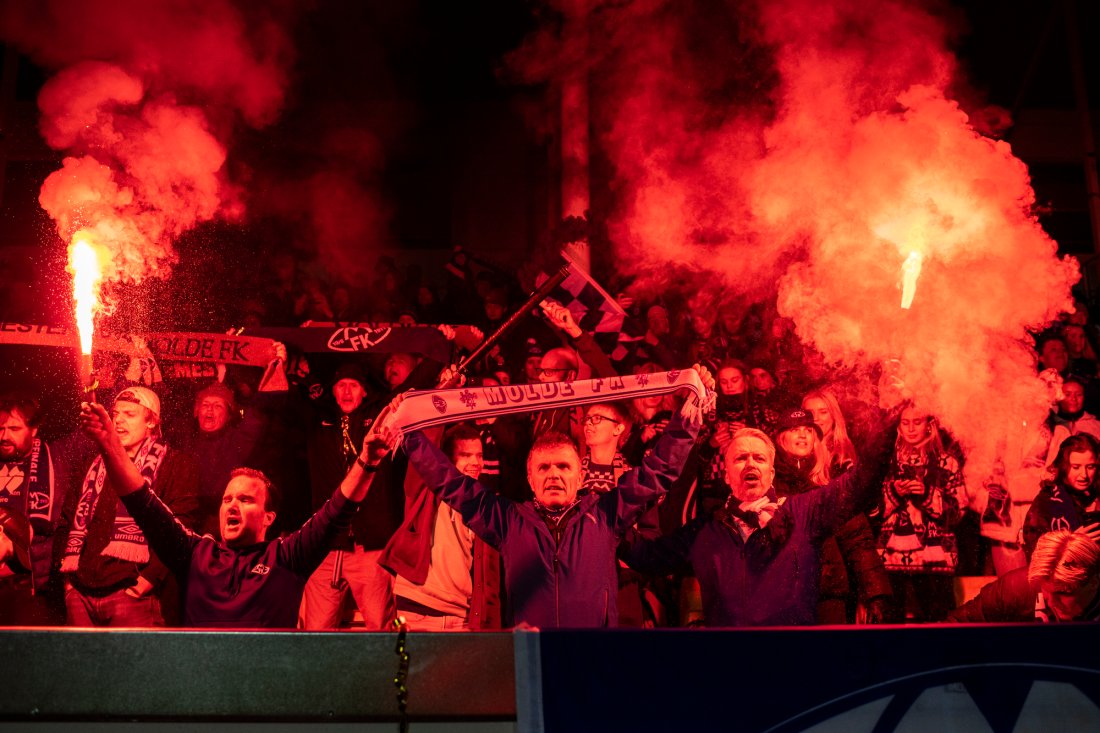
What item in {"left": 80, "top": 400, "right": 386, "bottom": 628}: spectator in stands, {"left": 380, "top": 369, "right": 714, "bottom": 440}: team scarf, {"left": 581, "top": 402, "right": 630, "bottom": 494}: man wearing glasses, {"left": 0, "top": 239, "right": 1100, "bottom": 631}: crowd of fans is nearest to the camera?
{"left": 0, "top": 239, "right": 1100, "bottom": 631}: crowd of fans

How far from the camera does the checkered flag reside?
5.53 metres

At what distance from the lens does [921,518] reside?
5.00 m

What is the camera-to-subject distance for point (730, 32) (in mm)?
6441

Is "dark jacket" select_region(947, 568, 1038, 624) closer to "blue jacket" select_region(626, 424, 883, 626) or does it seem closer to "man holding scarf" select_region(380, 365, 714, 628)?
Answer: "blue jacket" select_region(626, 424, 883, 626)

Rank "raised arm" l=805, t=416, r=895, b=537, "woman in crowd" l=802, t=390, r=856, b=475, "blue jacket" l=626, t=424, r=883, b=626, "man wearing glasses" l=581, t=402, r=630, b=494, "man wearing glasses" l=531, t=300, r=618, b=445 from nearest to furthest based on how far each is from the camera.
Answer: "raised arm" l=805, t=416, r=895, b=537
"blue jacket" l=626, t=424, r=883, b=626
"woman in crowd" l=802, t=390, r=856, b=475
"man wearing glasses" l=581, t=402, r=630, b=494
"man wearing glasses" l=531, t=300, r=618, b=445

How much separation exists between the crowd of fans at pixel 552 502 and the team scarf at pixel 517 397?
16 cm

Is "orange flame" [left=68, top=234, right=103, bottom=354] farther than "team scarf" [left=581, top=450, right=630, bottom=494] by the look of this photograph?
No

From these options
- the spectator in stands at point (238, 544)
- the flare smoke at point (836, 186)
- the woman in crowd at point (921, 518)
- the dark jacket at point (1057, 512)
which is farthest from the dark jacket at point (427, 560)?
the dark jacket at point (1057, 512)

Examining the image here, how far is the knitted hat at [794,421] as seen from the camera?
16.5ft

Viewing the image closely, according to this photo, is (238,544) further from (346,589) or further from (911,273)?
(911,273)

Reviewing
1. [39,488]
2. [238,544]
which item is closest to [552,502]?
[238,544]

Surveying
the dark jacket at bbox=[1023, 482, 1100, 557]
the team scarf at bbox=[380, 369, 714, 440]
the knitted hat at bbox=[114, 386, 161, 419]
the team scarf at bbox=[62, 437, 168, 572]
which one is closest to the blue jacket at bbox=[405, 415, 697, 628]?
the team scarf at bbox=[380, 369, 714, 440]

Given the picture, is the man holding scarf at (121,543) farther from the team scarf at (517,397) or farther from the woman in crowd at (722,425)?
the woman in crowd at (722,425)

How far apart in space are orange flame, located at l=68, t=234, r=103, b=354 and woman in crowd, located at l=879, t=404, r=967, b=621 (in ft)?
12.4
